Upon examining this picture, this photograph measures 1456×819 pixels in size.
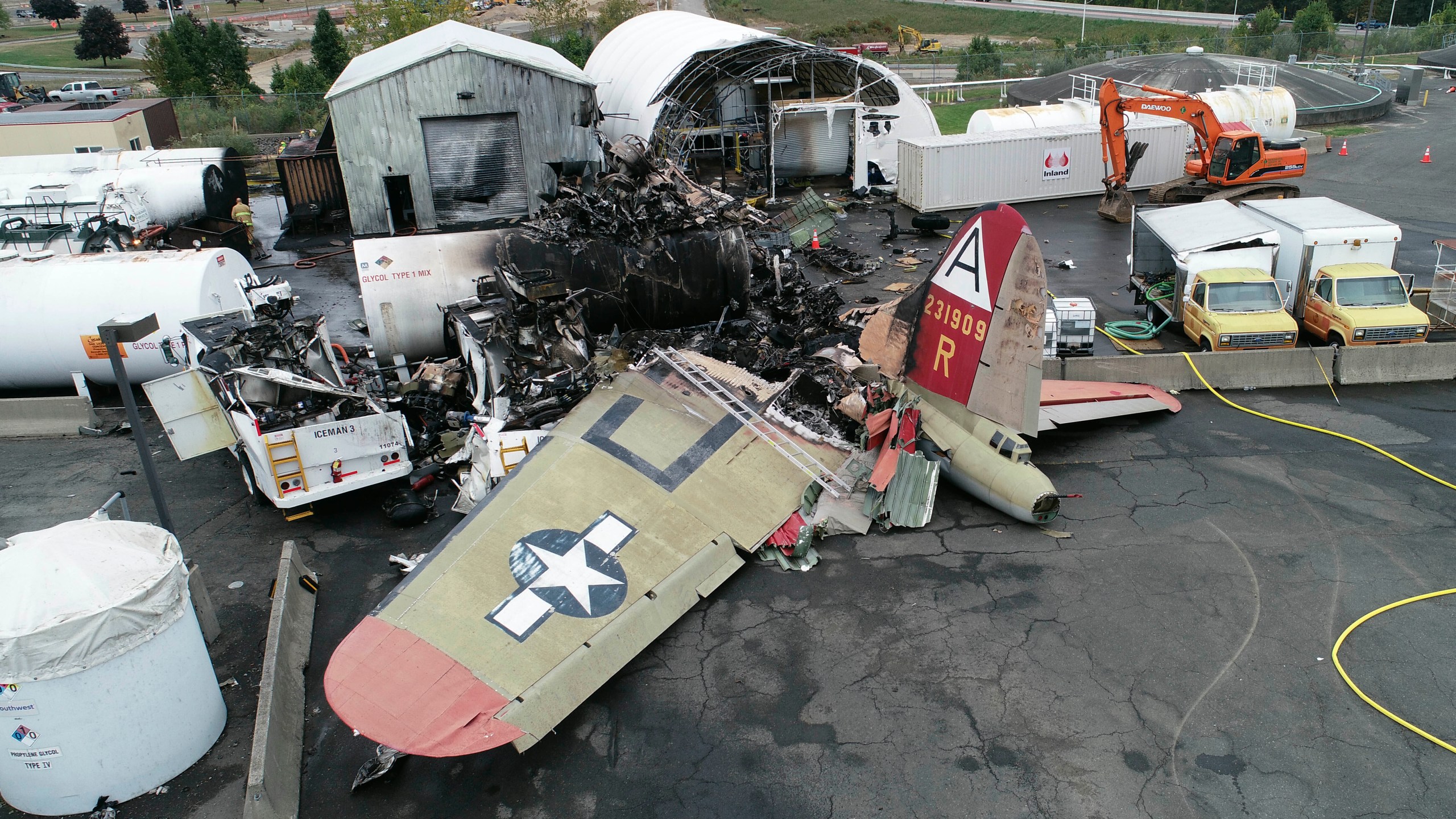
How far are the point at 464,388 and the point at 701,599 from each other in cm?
898

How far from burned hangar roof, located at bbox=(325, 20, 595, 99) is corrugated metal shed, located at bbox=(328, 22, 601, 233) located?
60 mm

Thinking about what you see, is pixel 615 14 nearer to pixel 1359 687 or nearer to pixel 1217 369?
pixel 1217 369

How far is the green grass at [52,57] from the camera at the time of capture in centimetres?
8700

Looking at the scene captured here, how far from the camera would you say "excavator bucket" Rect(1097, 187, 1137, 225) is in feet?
111

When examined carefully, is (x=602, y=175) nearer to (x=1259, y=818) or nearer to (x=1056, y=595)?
(x=1056, y=595)

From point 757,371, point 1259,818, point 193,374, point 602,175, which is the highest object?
point 602,175

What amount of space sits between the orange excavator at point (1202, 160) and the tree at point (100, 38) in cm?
9186

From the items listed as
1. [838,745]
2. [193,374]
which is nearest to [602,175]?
[193,374]

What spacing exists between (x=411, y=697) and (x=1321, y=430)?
16.7 meters

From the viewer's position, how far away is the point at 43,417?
773 inches

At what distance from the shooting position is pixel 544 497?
11531 mm

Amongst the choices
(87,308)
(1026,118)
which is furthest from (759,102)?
(87,308)

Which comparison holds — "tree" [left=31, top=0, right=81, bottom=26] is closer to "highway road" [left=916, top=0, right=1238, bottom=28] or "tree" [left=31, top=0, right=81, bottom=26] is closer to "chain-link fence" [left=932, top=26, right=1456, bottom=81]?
"chain-link fence" [left=932, top=26, right=1456, bottom=81]

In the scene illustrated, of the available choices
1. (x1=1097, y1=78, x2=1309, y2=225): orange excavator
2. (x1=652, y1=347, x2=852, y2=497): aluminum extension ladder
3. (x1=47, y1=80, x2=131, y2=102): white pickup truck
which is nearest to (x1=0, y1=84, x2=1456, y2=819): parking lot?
(x1=652, y1=347, x2=852, y2=497): aluminum extension ladder
